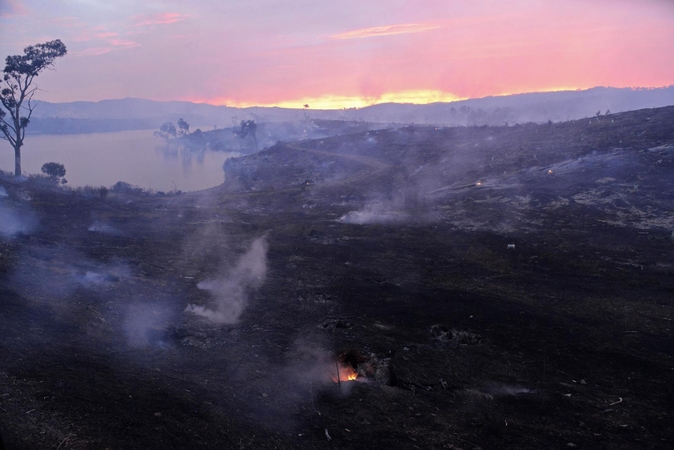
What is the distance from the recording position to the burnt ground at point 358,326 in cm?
855

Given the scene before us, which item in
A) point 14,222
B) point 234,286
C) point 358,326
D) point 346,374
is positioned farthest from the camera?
point 14,222

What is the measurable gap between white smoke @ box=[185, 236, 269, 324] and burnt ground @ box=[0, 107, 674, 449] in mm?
382

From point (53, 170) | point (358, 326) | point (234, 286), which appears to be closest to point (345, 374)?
point (358, 326)

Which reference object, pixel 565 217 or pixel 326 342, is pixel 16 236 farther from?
pixel 565 217

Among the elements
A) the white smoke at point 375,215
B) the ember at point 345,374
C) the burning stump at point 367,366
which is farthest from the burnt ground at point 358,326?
the white smoke at point 375,215

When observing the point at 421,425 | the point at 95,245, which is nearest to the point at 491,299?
the point at 421,425

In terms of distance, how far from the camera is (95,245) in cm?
2194

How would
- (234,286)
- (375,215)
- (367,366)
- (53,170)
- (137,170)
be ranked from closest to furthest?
(367,366) → (234,286) → (375,215) → (53,170) → (137,170)

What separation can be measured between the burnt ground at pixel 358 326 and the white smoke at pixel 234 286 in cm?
38

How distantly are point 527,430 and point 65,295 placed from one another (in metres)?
14.8

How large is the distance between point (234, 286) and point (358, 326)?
6.35m

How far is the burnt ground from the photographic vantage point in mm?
8555

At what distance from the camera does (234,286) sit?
57.6ft

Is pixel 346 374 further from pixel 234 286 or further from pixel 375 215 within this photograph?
pixel 375 215
